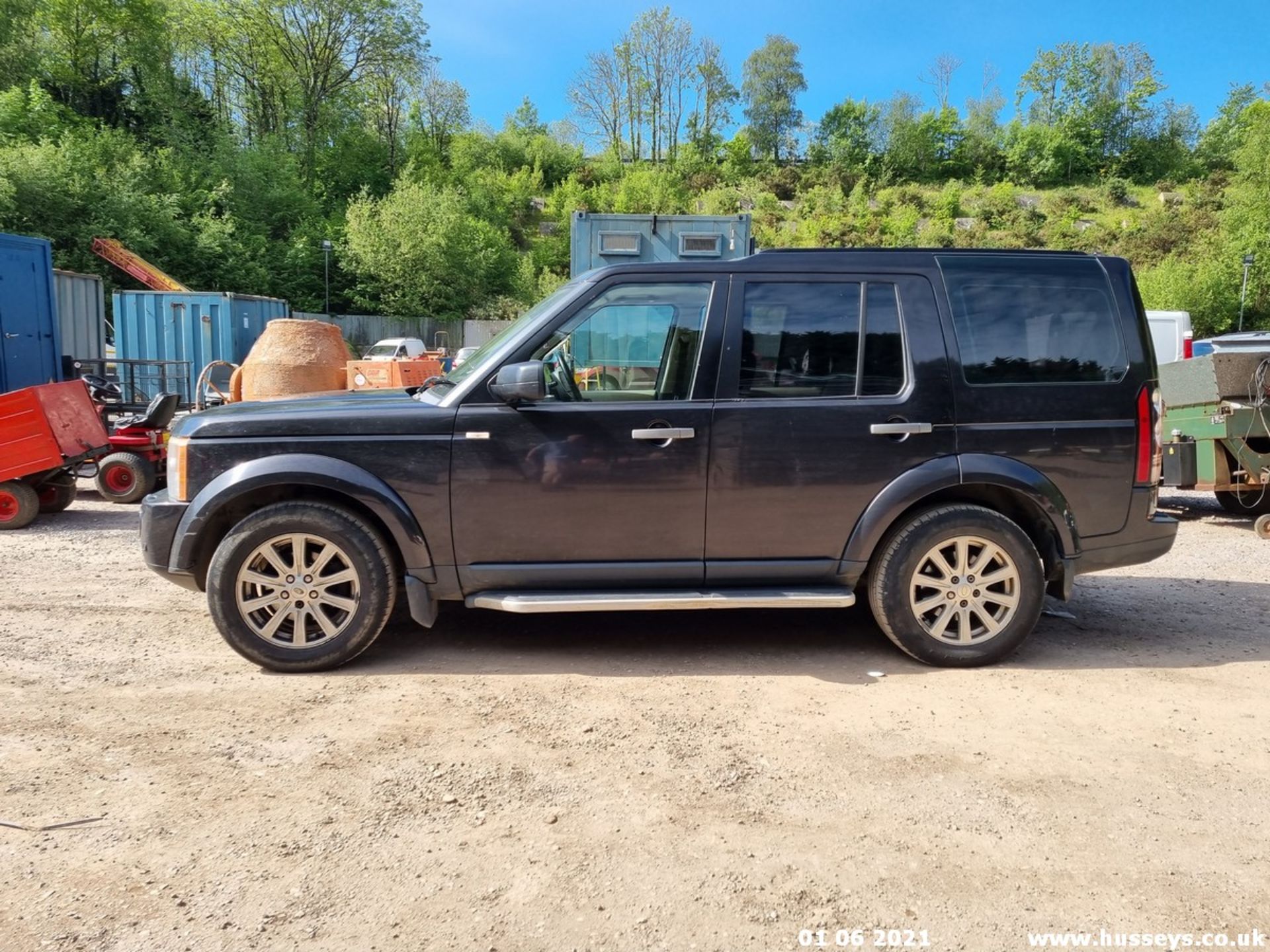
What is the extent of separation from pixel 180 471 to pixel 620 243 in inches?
245

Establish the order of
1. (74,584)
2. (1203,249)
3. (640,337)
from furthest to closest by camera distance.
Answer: (1203,249) < (74,584) < (640,337)

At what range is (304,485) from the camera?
165 inches

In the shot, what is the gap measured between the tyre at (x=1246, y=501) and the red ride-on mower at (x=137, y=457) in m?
11.6

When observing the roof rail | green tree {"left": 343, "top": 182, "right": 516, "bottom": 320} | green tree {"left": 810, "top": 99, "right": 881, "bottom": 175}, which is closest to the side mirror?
the roof rail

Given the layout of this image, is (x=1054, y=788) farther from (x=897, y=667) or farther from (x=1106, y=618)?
(x=1106, y=618)

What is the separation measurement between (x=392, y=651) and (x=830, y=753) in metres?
2.46

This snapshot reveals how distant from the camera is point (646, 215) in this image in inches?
371

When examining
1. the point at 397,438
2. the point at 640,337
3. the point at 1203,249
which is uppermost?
the point at 1203,249

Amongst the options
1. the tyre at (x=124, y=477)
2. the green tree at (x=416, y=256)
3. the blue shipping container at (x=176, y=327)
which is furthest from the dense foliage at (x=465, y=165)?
the tyre at (x=124, y=477)

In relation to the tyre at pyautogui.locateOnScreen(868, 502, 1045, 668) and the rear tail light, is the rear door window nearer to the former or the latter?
the tyre at pyautogui.locateOnScreen(868, 502, 1045, 668)

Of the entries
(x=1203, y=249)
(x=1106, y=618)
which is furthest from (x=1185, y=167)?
(x=1106, y=618)

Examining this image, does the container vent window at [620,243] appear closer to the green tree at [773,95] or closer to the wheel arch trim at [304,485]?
the wheel arch trim at [304,485]

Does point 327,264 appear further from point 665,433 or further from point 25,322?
point 665,433

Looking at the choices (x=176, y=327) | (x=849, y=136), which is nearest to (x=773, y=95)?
(x=849, y=136)
